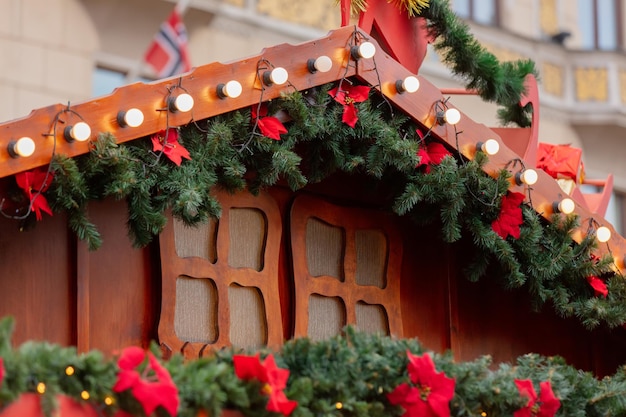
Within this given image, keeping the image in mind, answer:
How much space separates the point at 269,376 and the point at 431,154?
1804 mm

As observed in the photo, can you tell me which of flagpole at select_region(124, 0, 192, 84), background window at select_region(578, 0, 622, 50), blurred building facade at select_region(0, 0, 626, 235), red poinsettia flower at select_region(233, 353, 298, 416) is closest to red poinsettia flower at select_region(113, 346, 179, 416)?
red poinsettia flower at select_region(233, 353, 298, 416)

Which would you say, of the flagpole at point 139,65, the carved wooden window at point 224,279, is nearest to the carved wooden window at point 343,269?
the carved wooden window at point 224,279

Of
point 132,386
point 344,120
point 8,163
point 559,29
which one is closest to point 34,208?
point 8,163

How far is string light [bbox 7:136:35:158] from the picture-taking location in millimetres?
5695

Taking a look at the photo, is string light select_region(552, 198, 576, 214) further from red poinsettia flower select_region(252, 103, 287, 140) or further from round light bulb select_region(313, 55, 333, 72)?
red poinsettia flower select_region(252, 103, 287, 140)

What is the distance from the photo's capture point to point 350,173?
714 centimetres

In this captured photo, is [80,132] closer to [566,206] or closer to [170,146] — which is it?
[170,146]

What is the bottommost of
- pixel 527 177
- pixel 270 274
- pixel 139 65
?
pixel 270 274

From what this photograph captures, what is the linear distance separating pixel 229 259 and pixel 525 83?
182 cm

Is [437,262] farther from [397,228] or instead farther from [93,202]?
[93,202]

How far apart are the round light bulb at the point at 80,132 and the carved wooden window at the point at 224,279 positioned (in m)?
0.77

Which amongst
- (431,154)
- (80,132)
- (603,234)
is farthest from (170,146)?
(603,234)

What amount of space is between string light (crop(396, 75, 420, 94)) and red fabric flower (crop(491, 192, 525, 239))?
664 millimetres

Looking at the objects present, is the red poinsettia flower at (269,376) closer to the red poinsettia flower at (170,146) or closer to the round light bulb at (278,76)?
the red poinsettia flower at (170,146)
